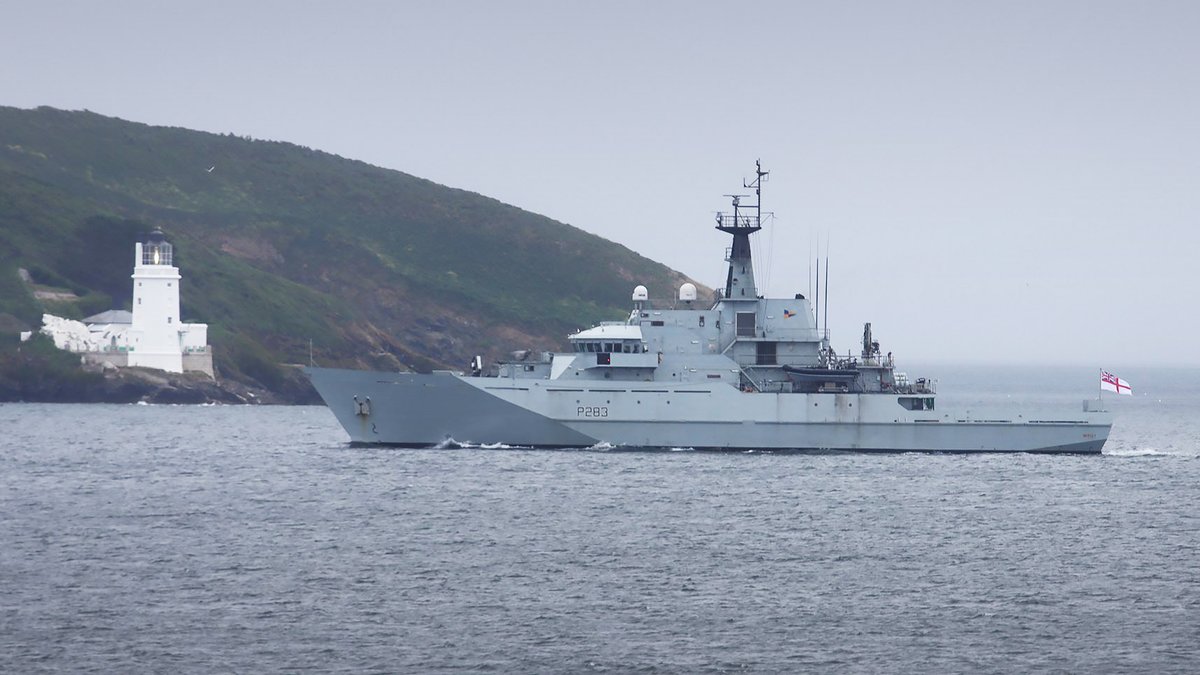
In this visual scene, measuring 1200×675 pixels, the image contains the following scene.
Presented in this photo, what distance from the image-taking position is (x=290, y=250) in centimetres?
12875

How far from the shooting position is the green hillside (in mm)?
98438

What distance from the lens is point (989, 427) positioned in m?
46.1

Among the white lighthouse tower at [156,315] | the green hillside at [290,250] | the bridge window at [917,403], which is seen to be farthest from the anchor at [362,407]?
the green hillside at [290,250]

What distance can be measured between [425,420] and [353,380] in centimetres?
253

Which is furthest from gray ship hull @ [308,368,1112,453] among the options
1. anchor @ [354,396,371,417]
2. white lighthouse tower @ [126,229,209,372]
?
white lighthouse tower @ [126,229,209,372]

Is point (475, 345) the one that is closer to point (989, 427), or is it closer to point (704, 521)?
point (989, 427)

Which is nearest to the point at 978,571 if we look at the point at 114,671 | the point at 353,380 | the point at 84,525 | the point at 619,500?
the point at 619,500

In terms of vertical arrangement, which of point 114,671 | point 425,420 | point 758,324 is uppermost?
point 758,324

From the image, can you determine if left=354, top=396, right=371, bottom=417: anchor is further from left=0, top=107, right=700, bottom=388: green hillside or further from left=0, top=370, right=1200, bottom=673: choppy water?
left=0, top=107, right=700, bottom=388: green hillside

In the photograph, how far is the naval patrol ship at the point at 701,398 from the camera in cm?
4456

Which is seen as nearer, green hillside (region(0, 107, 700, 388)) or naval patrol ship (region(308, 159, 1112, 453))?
naval patrol ship (region(308, 159, 1112, 453))

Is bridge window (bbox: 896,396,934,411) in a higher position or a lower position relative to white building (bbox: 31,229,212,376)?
lower

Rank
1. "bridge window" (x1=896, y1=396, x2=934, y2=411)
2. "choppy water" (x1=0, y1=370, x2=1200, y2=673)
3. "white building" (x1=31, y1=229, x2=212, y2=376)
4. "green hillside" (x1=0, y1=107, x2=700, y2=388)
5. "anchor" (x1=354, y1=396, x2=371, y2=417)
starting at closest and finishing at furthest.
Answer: "choppy water" (x1=0, y1=370, x2=1200, y2=673) → "anchor" (x1=354, y1=396, x2=371, y2=417) → "bridge window" (x1=896, y1=396, x2=934, y2=411) → "white building" (x1=31, y1=229, x2=212, y2=376) → "green hillside" (x1=0, y1=107, x2=700, y2=388)

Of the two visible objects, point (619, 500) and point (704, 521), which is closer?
point (704, 521)
